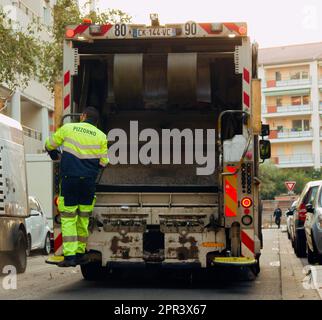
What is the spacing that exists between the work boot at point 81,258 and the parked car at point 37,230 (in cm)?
762

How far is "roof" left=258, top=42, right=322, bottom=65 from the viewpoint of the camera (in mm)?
75938

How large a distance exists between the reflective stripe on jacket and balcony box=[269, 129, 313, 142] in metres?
66.3

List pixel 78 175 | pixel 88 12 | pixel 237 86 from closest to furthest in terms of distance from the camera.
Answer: pixel 78 175, pixel 237 86, pixel 88 12

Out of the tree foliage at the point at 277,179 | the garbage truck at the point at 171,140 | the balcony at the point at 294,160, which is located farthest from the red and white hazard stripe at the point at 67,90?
the balcony at the point at 294,160

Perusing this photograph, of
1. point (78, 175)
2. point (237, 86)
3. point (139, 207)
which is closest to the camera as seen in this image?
point (78, 175)

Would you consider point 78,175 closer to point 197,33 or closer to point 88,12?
point 197,33

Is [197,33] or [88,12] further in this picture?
[88,12]

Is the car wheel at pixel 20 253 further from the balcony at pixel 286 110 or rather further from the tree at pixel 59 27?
the balcony at pixel 286 110

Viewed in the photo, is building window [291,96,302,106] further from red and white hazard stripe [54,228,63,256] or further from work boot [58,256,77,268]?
work boot [58,256,77,268]

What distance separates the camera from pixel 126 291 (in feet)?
30.4

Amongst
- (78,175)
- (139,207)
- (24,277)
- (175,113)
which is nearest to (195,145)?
(175,113)

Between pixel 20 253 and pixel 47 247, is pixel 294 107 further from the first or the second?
pixel 20 253

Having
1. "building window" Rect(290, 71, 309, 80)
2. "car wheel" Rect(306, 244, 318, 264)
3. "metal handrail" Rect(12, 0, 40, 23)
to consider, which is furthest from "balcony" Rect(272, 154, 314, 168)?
"car wheel" Rect(306, 244, 318, 264)

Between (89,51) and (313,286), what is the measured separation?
13.3ft
